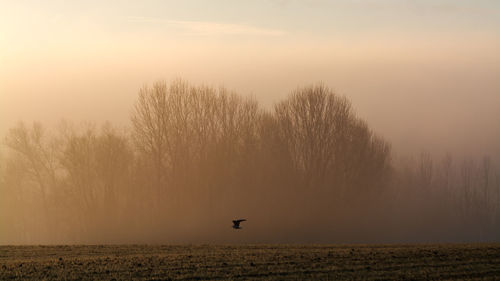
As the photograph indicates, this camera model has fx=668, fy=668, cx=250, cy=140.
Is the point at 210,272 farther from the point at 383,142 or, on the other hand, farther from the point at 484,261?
the point at 383,142

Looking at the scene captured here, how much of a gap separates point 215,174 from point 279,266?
4402 cm

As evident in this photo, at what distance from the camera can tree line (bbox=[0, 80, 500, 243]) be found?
217 feet

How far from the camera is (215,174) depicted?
67.0 metres

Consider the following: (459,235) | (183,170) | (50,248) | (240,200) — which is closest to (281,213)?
(240,200)

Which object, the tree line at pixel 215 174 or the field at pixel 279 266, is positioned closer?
the field at pixel 279 266

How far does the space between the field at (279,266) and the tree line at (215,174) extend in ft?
115

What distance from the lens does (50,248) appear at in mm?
35375

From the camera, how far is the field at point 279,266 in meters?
21.2

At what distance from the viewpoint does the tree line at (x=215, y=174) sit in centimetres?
6619

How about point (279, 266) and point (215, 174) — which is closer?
point (279, 266)

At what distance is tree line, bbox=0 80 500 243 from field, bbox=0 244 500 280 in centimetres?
3501

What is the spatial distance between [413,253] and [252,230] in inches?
1410

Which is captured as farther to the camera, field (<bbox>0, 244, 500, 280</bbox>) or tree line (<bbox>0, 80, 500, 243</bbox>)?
tree line (<bbox>0, 80, 500, 243</bbox>)

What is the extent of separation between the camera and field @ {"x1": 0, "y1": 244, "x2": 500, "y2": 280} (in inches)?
833
